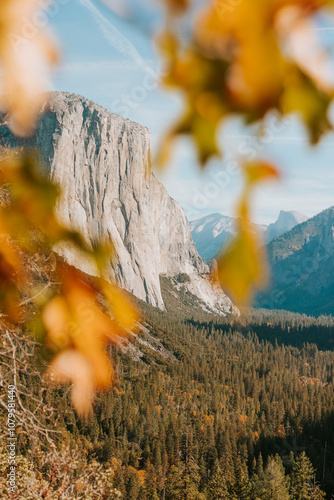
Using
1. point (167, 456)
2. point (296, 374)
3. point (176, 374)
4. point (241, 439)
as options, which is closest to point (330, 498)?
point (241, 439)

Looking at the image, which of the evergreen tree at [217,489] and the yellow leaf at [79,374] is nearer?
the yellow leaf at [79,374]

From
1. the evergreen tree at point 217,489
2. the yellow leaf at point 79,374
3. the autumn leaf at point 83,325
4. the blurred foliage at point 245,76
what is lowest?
the evergreen tree at point 217,489

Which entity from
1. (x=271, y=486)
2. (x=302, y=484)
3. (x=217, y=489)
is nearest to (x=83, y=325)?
(x=217, y=489)

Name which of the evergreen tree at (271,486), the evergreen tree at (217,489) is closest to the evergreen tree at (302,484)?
the evergreen tree at (271,486)

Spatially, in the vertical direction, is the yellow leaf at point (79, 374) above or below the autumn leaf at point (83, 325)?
below

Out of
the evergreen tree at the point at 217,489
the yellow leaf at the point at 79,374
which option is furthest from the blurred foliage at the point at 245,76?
the evergreen tree at the point at 217,489

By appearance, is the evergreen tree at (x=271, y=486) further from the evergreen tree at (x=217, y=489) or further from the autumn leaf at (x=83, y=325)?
the autumn leaf at (x=83, y=325)

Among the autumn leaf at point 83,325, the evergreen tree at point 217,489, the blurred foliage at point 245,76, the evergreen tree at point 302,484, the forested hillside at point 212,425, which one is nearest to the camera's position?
the blurred foliage at point 245,76

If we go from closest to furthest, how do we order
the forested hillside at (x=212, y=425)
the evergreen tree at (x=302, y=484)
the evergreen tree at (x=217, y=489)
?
the evergreen tree at (x=217, y=489) → the evergreen tree at (x=302, y=484) → the forested hillside at (x=212, y=425)

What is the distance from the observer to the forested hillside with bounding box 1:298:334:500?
36.3m

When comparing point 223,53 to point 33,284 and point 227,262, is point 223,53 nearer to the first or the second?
point 227,262

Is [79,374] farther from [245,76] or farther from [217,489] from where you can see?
[217,489]

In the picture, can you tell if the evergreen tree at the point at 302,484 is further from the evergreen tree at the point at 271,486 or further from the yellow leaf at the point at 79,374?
the yellow leaf at the point at 79,374

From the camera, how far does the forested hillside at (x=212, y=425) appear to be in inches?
1431
